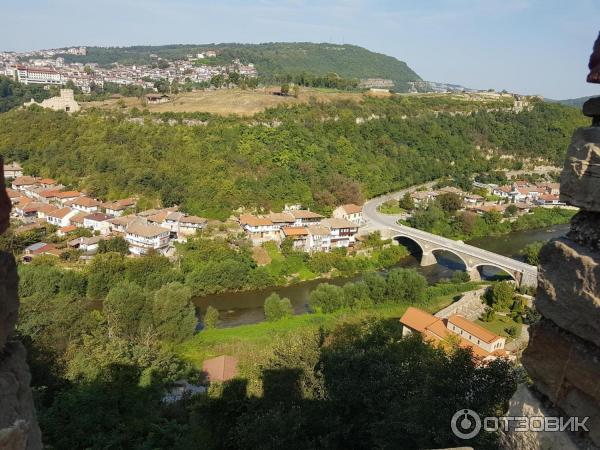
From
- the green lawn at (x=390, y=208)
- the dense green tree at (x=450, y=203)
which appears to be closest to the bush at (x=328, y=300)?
the green lawn at (x=390, y=208)

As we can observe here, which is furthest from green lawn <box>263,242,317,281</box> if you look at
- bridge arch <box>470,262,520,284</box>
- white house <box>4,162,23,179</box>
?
white house <box>4,162,23,179</box>

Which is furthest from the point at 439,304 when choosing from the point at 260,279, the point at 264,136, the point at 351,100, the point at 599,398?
the point at 351,100

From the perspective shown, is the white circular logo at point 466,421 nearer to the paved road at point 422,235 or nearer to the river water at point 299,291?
the river water at point 299,291

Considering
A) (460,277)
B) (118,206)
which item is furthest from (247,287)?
(118,206)

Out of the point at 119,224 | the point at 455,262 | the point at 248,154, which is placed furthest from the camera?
the point at 248,154

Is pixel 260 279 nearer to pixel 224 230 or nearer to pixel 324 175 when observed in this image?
pixel 224 230

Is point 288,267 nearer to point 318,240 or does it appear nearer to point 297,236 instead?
point 297,236

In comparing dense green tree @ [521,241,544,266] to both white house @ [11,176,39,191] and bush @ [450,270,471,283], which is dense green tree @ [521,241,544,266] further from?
white house @ [11,176,39,191]
